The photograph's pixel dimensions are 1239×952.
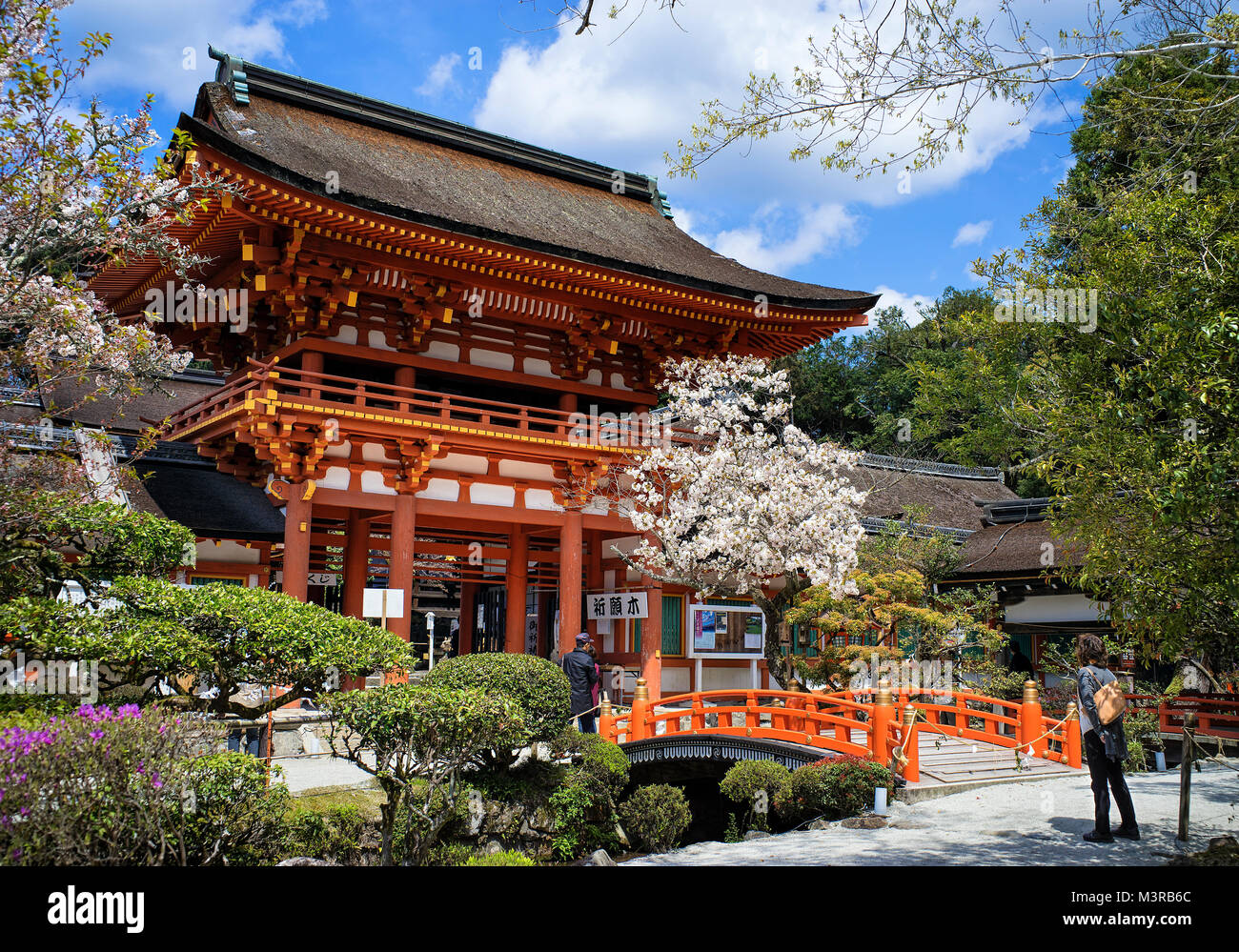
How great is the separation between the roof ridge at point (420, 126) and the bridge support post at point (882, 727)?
15.7 meters

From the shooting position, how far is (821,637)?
69.8 ft

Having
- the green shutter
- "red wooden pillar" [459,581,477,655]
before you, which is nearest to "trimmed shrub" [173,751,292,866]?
the green shutter

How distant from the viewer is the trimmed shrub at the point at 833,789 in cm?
1113

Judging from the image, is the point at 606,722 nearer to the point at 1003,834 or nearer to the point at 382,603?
the point at 382,603

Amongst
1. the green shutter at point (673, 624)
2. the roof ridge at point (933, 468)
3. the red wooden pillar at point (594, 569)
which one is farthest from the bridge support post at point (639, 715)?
the roof ridge at point (933, 468)

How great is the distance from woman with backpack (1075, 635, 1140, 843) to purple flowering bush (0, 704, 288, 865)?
714 centimetres

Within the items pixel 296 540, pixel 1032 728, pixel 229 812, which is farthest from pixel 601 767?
pixel 1032 728

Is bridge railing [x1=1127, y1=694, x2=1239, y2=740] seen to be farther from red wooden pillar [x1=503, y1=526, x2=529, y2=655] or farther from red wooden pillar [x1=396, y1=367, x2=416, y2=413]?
red wooden pillar [x1=396, y1=367, x2=416, y2=413]

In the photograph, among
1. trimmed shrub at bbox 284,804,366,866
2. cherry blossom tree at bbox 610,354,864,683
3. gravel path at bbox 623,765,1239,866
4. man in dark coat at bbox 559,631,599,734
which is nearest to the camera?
gravel path at bbox 623,765,1239,866

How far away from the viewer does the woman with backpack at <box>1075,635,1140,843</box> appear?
26.9ft

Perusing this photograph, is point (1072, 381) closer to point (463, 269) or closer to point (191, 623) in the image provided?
point (191, 623)

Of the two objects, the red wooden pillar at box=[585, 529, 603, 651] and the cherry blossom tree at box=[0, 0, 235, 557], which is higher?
the cherry blossom tree at box=[0, 0, 235, 557]

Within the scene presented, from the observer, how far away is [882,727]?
11.8 m
